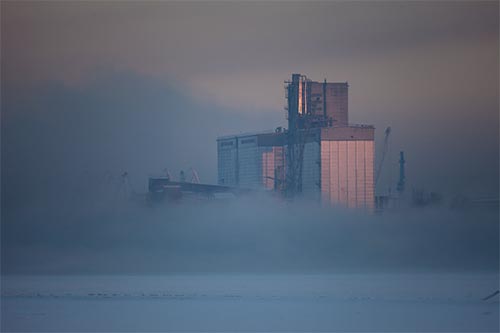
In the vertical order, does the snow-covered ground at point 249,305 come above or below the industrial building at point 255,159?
below

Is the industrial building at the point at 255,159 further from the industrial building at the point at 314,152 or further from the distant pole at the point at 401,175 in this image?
the distant pole at the point at 401,175

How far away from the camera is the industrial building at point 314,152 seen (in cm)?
3039

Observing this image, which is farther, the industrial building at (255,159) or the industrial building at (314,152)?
the industrial building at (255,159)

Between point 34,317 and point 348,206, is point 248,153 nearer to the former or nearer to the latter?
point 348,206

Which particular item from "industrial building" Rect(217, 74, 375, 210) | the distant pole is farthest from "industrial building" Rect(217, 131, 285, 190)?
the distant pole

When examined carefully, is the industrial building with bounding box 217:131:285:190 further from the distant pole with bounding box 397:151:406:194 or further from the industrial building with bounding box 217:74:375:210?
the distant pole with bounding box 397:151:406:194

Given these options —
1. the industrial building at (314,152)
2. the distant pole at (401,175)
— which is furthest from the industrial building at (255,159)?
the distant pole at (401,175)

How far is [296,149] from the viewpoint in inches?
1213

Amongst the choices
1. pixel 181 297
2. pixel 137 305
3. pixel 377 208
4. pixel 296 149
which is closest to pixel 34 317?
pixel 137 305

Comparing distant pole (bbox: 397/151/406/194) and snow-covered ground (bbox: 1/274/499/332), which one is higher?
distant pole (bbox: 397/151/406/194)

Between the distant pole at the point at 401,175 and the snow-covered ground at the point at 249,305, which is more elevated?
the distant pole at the point at 401,175

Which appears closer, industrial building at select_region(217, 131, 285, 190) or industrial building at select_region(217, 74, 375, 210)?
industrial building at select_region(217, 74, 375, 210)

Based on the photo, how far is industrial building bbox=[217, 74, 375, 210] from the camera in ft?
99.7

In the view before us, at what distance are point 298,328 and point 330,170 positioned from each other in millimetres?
8565
